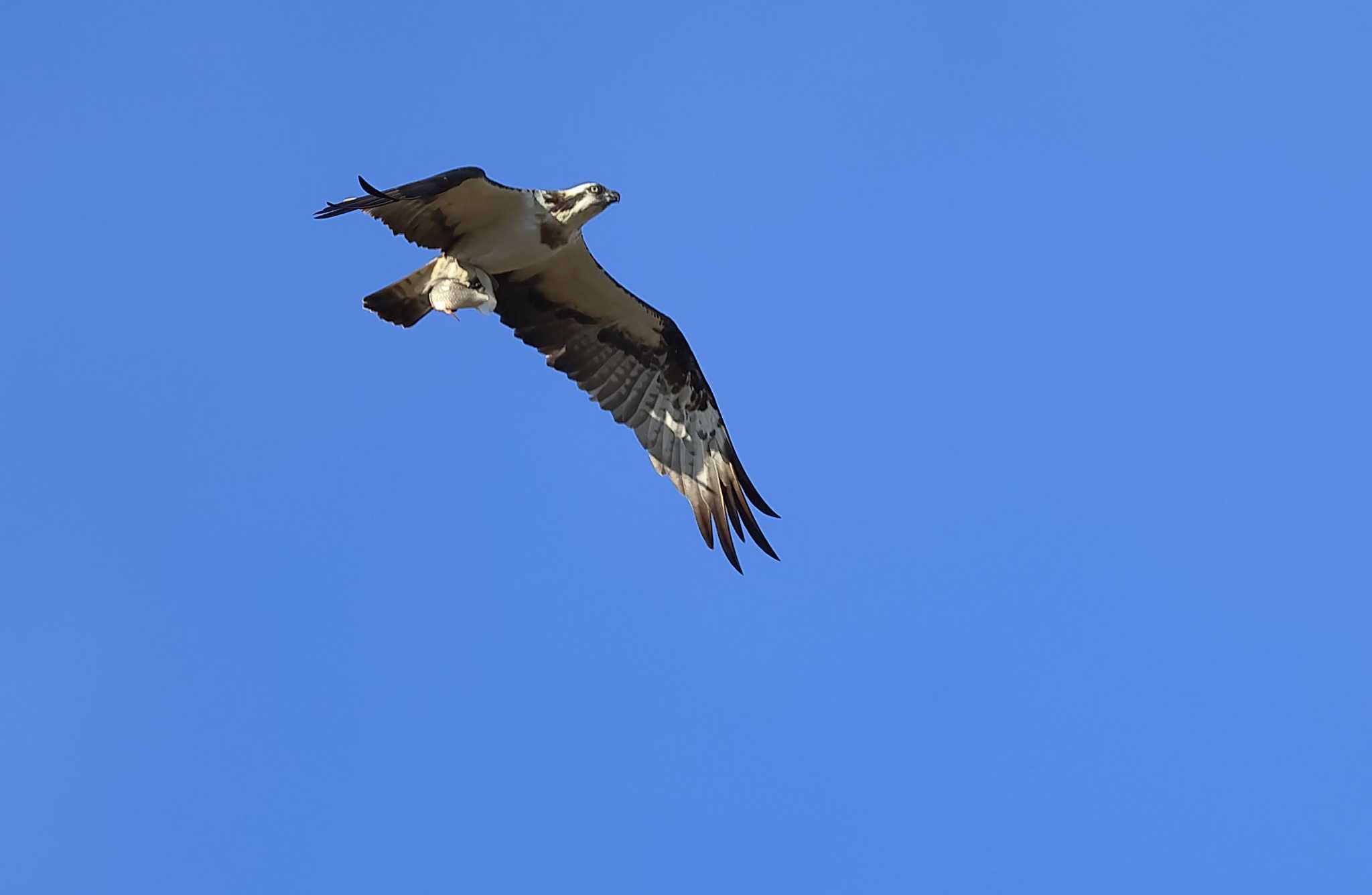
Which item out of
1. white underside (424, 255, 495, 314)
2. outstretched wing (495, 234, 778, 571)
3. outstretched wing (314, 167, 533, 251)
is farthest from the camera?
outstretched wing (495, 234, 778, 571)

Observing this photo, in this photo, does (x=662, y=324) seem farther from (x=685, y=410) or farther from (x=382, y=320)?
(x=382, y=320)

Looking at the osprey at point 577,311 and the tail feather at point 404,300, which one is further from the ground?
the osprey at point 577,311

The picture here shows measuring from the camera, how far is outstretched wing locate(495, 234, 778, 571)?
15.4 metres

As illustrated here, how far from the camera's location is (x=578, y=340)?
1577 cm

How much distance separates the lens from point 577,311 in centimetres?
1561

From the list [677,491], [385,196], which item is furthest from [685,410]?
[385,196]

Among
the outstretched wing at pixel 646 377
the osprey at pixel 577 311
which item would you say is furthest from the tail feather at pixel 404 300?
the outstretched wing at pixel 646 377

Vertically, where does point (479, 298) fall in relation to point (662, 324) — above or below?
below

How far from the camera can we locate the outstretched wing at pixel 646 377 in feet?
50.6

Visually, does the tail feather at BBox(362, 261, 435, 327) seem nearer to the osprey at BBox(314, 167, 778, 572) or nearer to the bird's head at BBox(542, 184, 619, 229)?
the osprey at BBox(314, 167, 778, 572)

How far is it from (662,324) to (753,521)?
1.83 m

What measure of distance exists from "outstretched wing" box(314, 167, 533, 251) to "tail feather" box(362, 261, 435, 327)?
341 millimetres

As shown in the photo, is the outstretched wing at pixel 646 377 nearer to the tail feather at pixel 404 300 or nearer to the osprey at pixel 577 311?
the osprey at pixel 577 311

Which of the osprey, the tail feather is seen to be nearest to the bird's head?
the osprey
